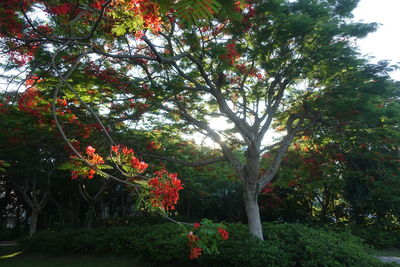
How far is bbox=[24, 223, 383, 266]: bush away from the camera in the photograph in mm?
6949

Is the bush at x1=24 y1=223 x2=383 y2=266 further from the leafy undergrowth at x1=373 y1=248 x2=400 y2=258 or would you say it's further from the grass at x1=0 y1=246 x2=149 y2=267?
the leafy undergrowth at x1=373 y1=248 x2=400 y2=258

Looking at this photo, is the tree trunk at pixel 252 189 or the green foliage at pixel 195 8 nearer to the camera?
the green foliage at pixel 195 8

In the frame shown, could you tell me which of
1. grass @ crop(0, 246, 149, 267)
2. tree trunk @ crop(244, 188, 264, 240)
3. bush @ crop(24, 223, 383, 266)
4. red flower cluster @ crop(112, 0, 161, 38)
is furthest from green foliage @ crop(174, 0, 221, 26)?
grass @ crop(0, 246, 149, 267)

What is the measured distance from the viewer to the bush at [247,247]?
6.95 m

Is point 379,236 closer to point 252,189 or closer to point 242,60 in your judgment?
point 252,189

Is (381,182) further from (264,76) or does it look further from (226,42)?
(226,42)

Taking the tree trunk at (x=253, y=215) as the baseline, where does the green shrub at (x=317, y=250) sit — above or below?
below

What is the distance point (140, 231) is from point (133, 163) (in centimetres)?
818

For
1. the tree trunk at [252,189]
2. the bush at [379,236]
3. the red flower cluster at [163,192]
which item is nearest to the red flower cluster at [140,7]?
the red flower cluster at [163,192]

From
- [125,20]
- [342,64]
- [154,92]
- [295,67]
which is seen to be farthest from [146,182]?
[342,64]

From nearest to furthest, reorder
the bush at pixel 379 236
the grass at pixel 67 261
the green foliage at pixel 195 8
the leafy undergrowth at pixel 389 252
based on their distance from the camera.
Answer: the green foliage at pixel 195 8 < the grass at pixel 67 261 < the leafy undergrowth at pixel 389 252 < the bush at pixel 379 236

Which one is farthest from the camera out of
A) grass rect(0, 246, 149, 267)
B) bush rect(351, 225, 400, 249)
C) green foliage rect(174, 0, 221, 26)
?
bush rect(351, 225, 400, 249)

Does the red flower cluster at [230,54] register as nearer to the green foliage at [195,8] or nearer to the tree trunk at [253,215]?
the tree trunk at [253,215]

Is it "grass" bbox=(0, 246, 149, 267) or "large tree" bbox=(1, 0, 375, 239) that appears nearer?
"large tree" bbox=(1, 0, 375, 239)
